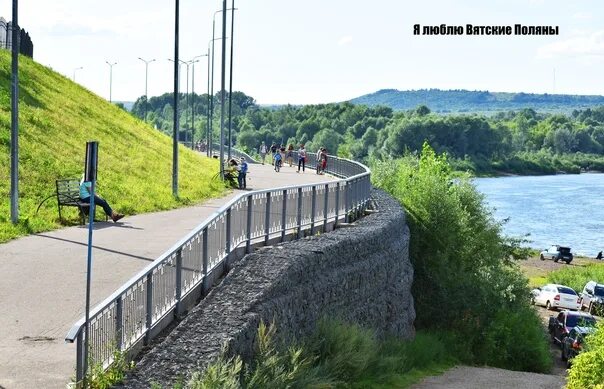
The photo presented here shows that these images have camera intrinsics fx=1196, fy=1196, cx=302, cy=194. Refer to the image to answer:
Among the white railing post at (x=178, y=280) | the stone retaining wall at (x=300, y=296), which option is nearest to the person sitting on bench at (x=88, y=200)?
the stone retaining wall at (x=300, y=296)

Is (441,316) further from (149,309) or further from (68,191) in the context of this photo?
(149,309)

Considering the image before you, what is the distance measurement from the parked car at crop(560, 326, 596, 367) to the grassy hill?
13028mm

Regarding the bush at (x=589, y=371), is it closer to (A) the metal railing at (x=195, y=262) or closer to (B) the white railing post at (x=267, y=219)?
(A) the metal railing at (x=195, y=262)

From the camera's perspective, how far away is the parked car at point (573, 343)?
39.7 metres

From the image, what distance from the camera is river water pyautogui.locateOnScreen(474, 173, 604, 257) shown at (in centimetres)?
10388

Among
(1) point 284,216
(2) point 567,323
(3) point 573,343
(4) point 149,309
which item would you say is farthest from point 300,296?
(2) point 567,323

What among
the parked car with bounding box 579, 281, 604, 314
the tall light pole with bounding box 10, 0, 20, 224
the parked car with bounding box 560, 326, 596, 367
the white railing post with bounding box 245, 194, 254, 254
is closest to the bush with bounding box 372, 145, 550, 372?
the parked car with bounding box 560, 326, 596, 367

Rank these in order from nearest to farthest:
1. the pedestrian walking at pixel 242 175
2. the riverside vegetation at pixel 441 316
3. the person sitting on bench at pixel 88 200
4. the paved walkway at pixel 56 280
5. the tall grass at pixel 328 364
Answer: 1. the paved walkway at pixel 56 280
2. the tall grass at pixel 328 364
3. the riverside vegetation at pixel 441 316
4. the person sitting on bench at pixel 88 200
5. the pedestrian walking at pixel 242 175

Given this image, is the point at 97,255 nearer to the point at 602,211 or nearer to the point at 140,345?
the point at 140,345

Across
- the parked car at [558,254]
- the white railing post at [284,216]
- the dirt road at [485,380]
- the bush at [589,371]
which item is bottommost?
the parked car at [558,254]

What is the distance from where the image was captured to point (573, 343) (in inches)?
1588

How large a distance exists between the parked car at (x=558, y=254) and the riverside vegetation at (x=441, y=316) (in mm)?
36045

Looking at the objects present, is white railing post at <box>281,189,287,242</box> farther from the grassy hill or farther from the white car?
the white car

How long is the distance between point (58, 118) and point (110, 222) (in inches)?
849
